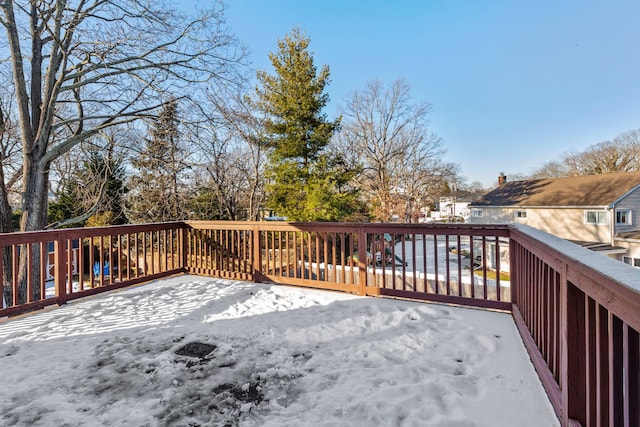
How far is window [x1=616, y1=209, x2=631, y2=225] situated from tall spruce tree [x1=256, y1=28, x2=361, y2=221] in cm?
1264

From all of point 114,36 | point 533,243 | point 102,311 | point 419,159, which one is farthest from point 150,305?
point 419,159

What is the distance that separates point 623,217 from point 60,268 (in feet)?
66.9

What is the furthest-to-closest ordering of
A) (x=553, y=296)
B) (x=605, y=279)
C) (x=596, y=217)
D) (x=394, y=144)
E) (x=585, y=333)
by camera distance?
(x=394, y=144), (x=596, y=217), (x=553, y=296), (x=585, y=333), (x=605, y=279)

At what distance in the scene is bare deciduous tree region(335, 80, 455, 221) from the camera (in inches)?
693

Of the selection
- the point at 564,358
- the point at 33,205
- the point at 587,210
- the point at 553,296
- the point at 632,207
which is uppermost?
the point at 33,205

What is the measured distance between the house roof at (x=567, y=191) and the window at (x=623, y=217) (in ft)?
2.68

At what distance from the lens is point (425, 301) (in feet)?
11.8

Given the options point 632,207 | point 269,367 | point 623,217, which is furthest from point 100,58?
point 632,207

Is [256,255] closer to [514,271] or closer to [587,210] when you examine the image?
[514,271]

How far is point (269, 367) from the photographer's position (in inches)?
86.0

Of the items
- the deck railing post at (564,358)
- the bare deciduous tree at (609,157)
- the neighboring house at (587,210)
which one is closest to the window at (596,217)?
the neighboring house at (587,210)

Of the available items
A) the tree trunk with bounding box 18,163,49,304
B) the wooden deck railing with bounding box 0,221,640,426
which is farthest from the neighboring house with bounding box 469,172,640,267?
the tree trunk with bounding box 18,163,49,304

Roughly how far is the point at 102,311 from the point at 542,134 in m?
23.7

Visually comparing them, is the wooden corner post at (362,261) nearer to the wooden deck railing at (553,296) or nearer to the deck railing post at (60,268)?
the wooden deck railing at (553,296)
